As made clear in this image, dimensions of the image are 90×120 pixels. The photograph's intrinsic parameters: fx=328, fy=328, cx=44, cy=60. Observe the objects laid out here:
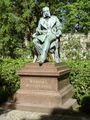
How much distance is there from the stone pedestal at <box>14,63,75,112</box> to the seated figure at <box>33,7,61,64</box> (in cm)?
39

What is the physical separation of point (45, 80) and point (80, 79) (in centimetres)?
176

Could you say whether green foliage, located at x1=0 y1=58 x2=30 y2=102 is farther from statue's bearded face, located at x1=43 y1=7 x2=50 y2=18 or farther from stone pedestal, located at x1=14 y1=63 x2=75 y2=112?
statue's bearded face, located at x1=43 y1=7 x2=50 y2=18

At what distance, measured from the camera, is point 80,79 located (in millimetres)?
11836

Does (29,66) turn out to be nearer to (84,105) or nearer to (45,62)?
(45,62)

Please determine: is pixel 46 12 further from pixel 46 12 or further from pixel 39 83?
pixel 39 83

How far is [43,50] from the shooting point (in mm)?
10844

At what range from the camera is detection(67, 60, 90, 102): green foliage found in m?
11.6

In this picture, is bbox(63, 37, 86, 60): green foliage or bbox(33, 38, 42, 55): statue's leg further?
bbox(63, 37, 86, 60): green foliage

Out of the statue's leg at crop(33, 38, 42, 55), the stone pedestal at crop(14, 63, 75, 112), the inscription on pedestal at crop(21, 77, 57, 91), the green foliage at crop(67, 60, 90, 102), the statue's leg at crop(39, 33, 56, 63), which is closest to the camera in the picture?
the stone pedestal at crop(14, 63, 75, 112)

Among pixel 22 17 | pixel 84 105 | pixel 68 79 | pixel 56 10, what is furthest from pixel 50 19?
pixel 56 10

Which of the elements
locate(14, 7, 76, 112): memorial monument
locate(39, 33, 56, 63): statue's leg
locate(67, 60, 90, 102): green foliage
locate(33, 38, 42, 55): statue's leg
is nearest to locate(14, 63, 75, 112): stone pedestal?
locate(14, 7, 76, 112): memorial monument

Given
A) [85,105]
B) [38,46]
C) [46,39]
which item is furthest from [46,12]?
[85,105]

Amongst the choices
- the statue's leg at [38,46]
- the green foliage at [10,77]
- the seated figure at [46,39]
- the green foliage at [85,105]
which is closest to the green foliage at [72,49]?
the green foliage at [10,77]

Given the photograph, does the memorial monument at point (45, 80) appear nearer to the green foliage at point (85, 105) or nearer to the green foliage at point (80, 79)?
the green foliage at point (85, 105)
